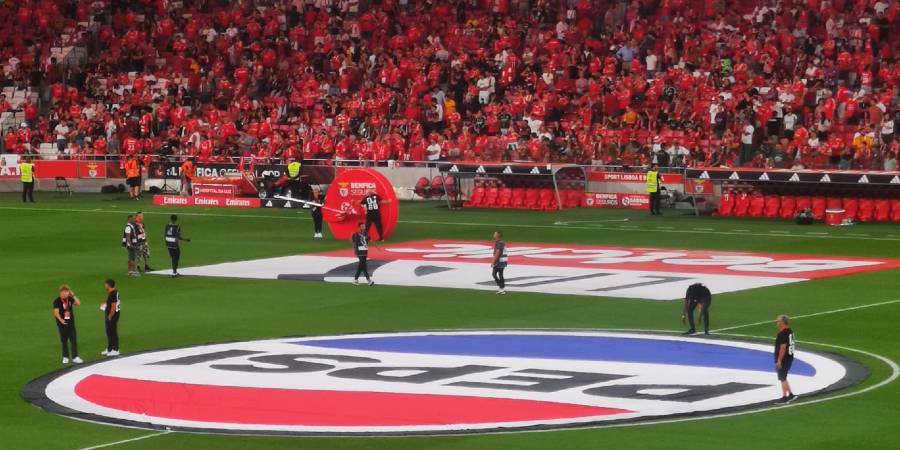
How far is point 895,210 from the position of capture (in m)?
41.6

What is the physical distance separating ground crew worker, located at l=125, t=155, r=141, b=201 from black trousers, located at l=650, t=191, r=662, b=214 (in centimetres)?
1958

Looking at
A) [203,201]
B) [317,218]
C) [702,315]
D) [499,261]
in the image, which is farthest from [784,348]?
[203,201]

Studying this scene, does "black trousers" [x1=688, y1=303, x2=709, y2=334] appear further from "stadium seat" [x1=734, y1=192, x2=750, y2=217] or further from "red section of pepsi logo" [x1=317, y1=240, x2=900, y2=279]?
"stadium seat" [x1=734, y1=192, x2=750, y2=217]

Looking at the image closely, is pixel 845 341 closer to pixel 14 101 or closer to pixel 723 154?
pixel 723 154

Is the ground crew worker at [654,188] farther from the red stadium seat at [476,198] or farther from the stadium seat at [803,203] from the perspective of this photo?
the red stadium seat at [476,198]

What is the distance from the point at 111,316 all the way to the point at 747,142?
2765cm

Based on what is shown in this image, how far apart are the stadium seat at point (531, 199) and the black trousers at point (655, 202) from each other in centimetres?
471

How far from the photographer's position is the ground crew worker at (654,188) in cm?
4412

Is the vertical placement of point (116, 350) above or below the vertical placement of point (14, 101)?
below

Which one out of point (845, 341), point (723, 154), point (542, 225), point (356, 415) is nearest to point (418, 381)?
point (356, 415)

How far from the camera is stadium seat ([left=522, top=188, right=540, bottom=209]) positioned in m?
48.2

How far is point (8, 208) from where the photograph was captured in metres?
50.1

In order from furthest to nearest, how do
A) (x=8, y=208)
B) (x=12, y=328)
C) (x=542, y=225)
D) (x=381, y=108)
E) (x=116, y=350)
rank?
(x=381, y=108) → (x=8, y=208) → (x=542, y=225) → (x=12, y=328) → (x=116, y=350)

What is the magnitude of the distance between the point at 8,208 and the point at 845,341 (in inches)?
1397
